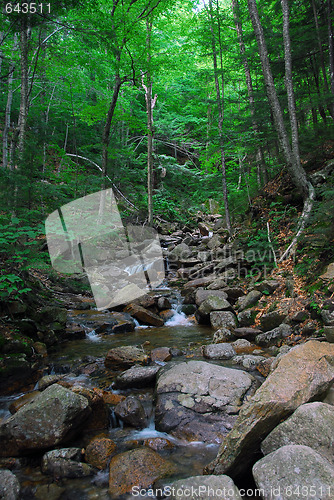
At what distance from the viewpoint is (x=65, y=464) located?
3.01m

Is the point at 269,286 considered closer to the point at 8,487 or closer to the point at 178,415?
the point at 178,415

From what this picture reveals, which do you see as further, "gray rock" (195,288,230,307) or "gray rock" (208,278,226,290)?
"gray rock" (208,278,226,290)

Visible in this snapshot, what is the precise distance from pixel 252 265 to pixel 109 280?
5.75 m

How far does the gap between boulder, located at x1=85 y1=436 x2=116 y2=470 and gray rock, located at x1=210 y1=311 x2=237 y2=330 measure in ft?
14.5

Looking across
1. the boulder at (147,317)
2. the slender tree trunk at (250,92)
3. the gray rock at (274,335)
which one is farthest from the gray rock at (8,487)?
the slender tree trunk at (250,92)

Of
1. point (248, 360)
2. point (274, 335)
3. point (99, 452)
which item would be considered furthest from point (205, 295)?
point (99, 452)

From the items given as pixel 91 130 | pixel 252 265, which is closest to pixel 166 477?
pixel 252 265

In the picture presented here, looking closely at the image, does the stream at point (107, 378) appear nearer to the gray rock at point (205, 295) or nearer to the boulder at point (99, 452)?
the boulder at point (99, 452)

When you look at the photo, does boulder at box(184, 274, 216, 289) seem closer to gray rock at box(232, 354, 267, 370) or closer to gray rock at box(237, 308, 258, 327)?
gray rock at box(237, 308, 258, 327)

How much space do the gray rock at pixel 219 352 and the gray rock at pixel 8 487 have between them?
11.8 feet

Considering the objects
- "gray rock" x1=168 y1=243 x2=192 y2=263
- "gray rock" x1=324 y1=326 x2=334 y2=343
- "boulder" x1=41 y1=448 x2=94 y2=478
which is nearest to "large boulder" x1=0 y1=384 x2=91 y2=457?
"boulder" x1=41 y1=448 x2=94 y2=478

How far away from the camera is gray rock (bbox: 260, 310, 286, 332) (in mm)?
6076

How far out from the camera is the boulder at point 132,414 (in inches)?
148

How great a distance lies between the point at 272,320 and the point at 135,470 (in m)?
4.27
